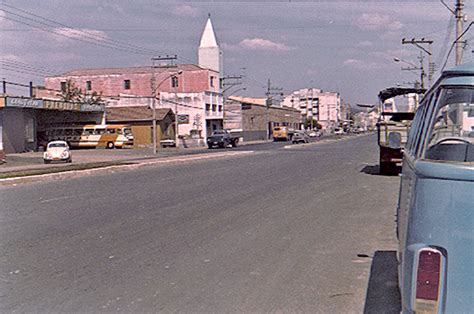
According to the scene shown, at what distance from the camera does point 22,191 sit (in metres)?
18.5

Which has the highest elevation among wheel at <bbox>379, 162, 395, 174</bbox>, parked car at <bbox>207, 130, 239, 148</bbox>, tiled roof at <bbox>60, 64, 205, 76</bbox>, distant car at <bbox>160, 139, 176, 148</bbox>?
tiled roof at <bbox>60, 64, 205, 76</bbox>

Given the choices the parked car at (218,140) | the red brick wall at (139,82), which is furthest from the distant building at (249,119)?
the parked car at (218,140)

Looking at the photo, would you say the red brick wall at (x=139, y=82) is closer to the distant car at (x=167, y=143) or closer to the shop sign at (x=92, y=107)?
the distant car at (x=167, y=143)

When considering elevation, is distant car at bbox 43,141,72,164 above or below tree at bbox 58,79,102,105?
below

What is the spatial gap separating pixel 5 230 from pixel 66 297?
4998 millimetres

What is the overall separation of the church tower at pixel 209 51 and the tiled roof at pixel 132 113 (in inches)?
1015

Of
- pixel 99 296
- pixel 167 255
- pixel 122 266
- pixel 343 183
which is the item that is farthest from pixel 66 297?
pixel 343 183

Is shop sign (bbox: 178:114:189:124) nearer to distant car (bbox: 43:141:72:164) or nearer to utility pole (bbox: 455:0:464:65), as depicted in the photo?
distant car (bbox: 43:141:72:164)

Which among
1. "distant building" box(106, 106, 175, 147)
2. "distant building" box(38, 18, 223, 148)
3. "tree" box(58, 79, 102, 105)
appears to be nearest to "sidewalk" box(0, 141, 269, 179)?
"distant building" box(106, 106, 175, 147)

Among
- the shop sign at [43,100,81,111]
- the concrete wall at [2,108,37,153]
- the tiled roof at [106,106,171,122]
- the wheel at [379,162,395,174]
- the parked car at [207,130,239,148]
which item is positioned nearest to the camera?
the wheel at [379,162,395,174]

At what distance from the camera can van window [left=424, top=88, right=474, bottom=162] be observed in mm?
3248

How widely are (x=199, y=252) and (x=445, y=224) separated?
5789 millimetres

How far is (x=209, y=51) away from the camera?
96000 mm

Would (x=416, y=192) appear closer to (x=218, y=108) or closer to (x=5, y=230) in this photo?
(x=5, y=230)
